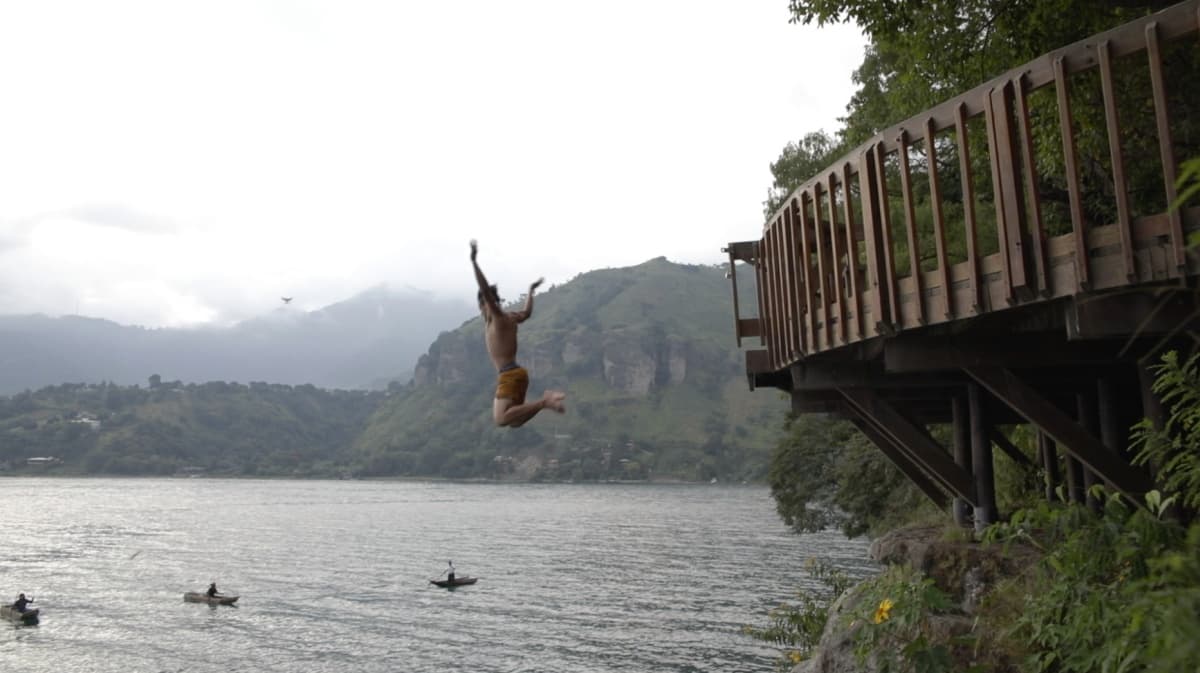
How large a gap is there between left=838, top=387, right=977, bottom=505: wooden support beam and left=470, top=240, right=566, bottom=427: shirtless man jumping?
8183 millimetres

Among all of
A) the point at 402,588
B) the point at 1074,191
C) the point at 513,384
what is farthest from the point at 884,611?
the point at 402,588

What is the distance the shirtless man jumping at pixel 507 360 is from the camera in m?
7.66

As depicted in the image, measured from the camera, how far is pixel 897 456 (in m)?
19.3

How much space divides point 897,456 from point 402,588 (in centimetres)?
4725

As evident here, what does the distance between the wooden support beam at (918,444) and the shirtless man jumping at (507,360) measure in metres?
8.18

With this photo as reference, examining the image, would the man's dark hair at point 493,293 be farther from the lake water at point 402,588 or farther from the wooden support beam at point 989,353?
the lake water at point 402,588

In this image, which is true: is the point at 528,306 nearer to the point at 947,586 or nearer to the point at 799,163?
the point at 947,586

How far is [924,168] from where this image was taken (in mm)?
27609

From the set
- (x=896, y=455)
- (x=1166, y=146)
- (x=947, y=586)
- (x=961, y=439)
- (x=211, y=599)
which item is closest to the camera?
(x=1166, y=146)

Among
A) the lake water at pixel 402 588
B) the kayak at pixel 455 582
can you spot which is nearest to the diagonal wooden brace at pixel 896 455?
the lake water at pixel 402 588

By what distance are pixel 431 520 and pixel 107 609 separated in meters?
65.6

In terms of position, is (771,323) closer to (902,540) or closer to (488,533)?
(902,540)

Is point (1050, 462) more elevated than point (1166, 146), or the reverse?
point (1166, 146)

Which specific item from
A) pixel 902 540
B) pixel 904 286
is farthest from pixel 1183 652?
pixel 902 540
